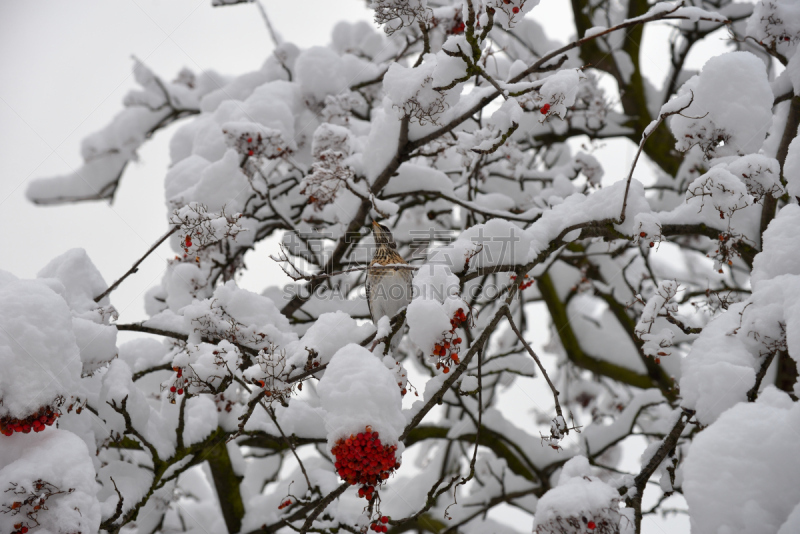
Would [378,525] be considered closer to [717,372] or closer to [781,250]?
[717,372]

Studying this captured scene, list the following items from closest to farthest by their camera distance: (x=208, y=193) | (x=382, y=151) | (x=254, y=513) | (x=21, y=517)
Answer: (x=21, y=517) < (x=382, y=151) < (x=208, y=193) < (x=254, y=513)

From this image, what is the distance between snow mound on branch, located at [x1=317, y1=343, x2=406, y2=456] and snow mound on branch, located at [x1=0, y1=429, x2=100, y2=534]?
0.98m

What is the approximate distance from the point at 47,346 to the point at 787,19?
3.82 metres

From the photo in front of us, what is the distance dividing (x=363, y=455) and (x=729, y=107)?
226 cm

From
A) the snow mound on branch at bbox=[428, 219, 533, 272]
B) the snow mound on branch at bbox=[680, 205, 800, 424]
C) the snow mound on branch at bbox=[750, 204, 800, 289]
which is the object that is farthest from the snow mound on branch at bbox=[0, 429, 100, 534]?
the snow mound on branch at bbox=[750, 204, 800, 289]

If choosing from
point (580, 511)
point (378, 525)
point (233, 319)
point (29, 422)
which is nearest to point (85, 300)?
point (233, 319)

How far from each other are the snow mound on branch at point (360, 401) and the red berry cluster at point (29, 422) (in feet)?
3.37

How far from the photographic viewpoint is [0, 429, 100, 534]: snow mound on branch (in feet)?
5.84

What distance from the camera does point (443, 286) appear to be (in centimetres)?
195

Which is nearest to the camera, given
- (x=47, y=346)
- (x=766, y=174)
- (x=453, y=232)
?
(x=47, y=346)

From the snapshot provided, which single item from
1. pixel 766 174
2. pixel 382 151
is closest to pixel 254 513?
pixel 382 151

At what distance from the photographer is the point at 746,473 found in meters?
1.39

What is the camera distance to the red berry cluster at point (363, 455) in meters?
1.61

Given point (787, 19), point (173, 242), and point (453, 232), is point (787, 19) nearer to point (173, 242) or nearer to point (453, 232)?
point (453, 232)
